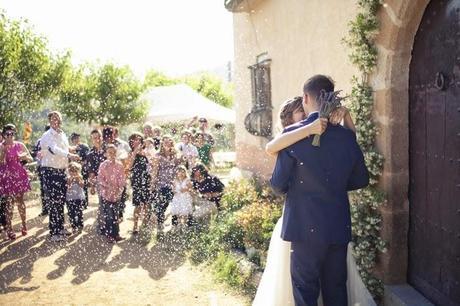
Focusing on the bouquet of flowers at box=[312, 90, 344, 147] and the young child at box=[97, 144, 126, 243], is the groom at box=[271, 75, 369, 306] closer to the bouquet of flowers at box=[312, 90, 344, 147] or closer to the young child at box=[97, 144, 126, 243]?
the bouquet of flowers at box=[312, 90, 344, 147]

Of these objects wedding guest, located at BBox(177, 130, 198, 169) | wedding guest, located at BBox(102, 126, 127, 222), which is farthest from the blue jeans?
wedding guest, located at BBox(177, 130, 198, 169)

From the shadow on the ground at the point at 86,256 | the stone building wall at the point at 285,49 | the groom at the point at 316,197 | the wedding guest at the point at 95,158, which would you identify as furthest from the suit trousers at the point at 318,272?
the wedding guest at the point at 95,158

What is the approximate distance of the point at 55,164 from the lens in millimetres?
6938

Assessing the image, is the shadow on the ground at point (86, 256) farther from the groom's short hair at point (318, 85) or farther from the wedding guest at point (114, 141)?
the groom's short hair at point (318, 85)

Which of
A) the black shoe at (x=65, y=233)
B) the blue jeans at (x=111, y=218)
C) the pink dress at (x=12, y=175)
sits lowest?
the black shoe at (x=65, y=233)

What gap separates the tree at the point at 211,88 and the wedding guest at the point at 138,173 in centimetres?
3931

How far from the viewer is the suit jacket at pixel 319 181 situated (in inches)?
105

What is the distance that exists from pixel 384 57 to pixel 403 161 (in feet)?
2.96

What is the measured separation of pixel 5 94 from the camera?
16.2m

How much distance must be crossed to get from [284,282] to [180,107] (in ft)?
51.9

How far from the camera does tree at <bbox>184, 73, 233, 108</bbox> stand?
46.9m

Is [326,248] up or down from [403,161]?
down

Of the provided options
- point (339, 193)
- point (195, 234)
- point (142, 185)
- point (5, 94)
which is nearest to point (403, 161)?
point (339, 193)

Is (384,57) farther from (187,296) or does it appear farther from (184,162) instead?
(184,162)
